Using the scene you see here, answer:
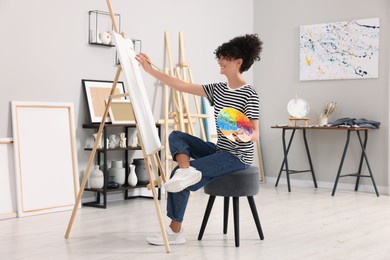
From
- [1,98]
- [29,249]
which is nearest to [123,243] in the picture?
[29,249]

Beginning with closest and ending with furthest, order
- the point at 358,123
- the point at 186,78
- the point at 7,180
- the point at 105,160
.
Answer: the point at 7,180 → the point at 105,160 → the point at 358,123 → the point at 186,78

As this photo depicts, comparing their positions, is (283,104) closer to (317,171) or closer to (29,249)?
(317,171)

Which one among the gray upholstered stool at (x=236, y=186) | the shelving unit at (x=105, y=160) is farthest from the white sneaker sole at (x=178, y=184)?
the shelving unit at (x=105, y=160)

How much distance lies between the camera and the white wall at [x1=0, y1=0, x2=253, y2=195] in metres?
4.63

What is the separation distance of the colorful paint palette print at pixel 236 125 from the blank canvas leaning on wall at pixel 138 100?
1.37ft

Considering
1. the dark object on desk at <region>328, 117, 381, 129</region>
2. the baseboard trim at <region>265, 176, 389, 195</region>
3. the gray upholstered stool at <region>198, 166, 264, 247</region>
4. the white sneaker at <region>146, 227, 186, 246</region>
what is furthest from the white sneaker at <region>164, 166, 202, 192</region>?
the baseboard trim at <region>265, 176, 389, 195</region>

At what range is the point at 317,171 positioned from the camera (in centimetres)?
668

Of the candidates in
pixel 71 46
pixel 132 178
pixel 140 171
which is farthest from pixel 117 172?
pixel 71 46

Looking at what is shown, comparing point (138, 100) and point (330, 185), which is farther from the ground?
point (138, 100)

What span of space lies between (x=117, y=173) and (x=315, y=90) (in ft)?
8.86

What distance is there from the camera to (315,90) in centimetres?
668

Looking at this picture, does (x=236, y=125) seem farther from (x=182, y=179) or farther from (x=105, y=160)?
(x=105, y=160)

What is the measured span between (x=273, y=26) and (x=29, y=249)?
4.57 meters

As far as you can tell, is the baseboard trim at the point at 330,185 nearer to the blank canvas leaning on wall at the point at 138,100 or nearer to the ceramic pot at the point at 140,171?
the ceramic pot at the point at 140,171
